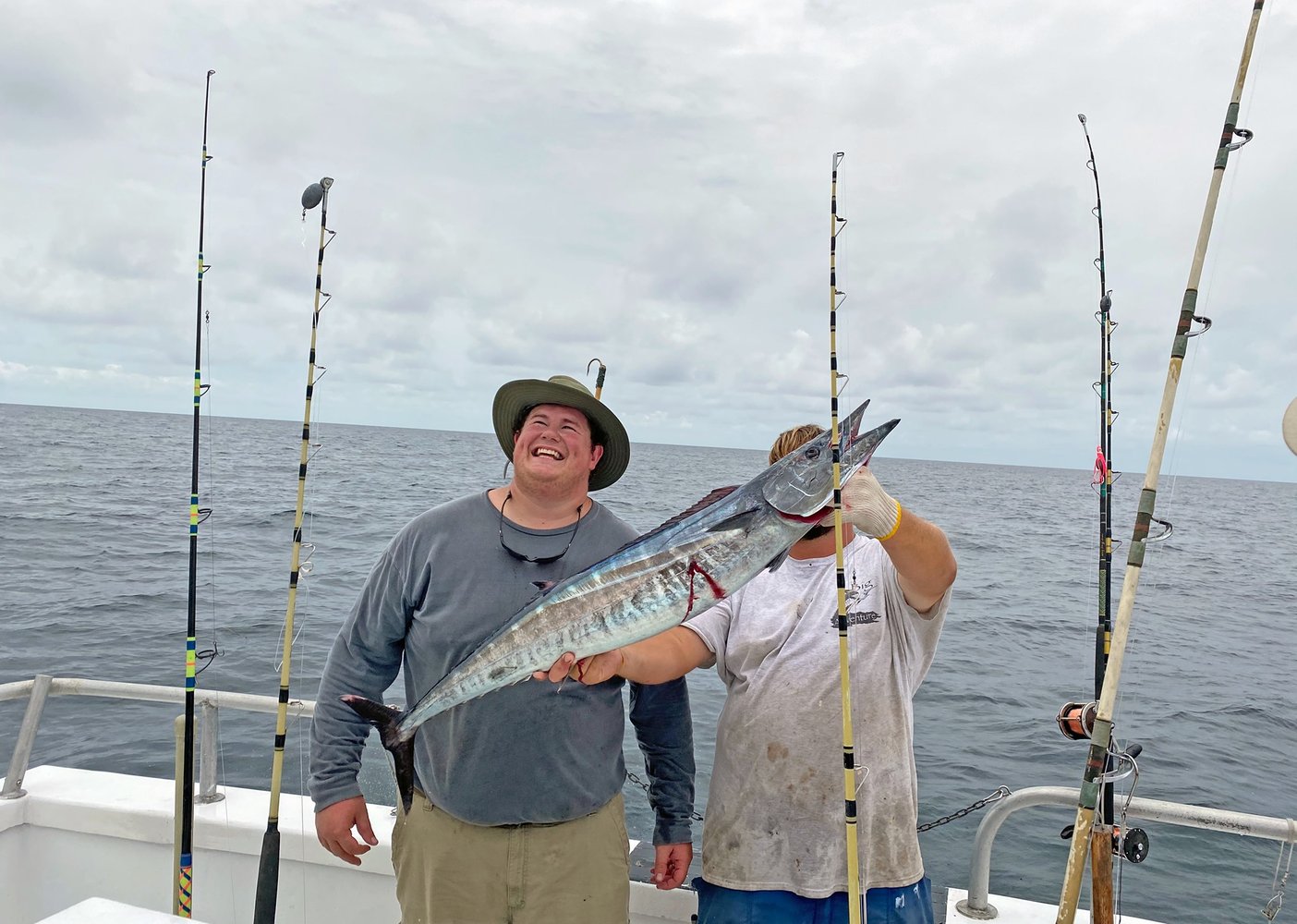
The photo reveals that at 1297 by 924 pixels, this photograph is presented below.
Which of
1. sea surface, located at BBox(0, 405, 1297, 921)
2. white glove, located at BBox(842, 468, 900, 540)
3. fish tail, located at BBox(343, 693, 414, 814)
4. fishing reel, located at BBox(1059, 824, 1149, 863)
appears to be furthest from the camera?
sea surface, located at BBox(0, 405, 1297, 921)


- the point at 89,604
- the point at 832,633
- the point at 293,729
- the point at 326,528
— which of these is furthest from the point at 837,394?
the point at 326,528

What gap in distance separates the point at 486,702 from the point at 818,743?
1.01m

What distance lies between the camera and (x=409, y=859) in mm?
2783

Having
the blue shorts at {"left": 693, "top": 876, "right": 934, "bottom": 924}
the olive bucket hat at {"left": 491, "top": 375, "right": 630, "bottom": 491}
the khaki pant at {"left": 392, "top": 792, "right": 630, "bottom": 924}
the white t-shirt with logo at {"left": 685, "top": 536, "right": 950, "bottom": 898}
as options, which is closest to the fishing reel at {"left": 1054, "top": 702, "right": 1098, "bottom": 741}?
the white t-shirt with logo at {"left": 685, "top": 536, "right": 950, "bottom": 898}

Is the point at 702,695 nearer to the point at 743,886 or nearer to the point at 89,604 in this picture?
the point at 743,886

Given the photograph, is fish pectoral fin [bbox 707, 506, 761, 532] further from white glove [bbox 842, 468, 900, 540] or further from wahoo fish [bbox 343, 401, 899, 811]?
white glove [bbox 842, 468, 900, 540]

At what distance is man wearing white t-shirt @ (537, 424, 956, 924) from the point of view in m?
2.56

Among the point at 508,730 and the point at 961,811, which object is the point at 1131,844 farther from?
the point at 508,730

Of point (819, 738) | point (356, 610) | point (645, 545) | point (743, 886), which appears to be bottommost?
point (743, 886)

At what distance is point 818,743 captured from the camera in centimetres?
262

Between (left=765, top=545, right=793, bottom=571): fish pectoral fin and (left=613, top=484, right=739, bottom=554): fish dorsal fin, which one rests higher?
(left=613, top=484, right=739, bottom=554): fish dorsal fin

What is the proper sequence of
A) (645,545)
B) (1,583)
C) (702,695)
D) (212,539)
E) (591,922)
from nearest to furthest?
(645,545) < (591,922) < (702,695) < (1,583) < (212,539)

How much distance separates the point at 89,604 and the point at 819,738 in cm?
1367

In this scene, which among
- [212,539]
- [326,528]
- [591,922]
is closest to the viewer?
[591,922]
